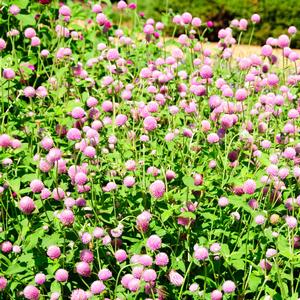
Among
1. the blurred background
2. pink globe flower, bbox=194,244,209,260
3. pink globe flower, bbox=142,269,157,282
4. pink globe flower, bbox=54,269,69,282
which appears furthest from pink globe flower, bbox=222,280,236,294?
the blurred background

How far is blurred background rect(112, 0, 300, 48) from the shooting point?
9828 mm

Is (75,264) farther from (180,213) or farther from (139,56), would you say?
(139,56)

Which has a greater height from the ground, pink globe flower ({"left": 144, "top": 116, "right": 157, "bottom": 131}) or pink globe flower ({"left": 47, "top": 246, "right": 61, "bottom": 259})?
pink globe flower ({"left": 144, "top": 116, "right": 157, "bottom": 131})

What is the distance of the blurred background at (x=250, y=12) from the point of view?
32.2 ft

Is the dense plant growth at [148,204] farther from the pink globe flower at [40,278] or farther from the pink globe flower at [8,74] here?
the pink globe flower at [8,74]

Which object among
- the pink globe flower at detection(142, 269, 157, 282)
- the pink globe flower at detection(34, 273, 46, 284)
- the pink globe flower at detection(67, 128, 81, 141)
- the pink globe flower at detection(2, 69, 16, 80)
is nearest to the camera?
the pink globe flower at detection(142, 269, 157, 282)

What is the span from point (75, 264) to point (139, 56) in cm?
220

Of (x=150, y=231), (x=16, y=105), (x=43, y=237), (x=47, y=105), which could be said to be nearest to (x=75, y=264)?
(x=43, y=237)

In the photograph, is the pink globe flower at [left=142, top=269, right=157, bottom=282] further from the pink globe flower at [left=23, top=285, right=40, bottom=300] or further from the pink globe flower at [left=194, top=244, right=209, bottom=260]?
the pink globe flower at [left=23, top=285, right=40, bottom=300]

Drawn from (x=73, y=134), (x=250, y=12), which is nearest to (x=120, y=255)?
(x=73, y=134)

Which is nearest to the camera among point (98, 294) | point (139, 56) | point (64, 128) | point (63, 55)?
point (98, 294)

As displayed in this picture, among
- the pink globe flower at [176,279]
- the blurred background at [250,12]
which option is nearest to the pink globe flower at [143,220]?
the pink globe flower at [176,279]

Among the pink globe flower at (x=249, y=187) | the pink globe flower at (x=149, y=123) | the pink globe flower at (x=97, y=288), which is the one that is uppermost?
the pink globe flower at (x=149, y=123)

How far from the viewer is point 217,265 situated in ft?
7.48
